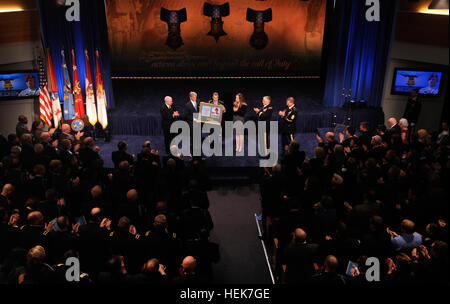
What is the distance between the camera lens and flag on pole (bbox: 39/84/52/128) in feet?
30.7

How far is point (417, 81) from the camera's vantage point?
10516 mm

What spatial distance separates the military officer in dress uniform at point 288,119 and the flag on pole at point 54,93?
17.8ft

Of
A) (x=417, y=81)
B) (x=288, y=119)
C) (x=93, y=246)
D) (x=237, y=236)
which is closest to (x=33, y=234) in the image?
(x=93, y=246)

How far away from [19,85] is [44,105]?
0.85 metres

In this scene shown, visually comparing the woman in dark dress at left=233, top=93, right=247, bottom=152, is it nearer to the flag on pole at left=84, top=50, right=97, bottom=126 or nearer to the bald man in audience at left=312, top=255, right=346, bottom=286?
the flag on pole at left=84, top=50, right=97, bottom=126

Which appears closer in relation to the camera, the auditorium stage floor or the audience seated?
the audience seated

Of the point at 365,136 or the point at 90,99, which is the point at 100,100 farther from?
the point at 365,136

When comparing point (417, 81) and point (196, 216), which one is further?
point (417, 81)

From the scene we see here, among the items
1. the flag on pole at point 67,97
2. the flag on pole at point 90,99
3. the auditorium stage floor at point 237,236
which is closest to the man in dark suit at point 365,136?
the auditorium stage floor at point 237,236

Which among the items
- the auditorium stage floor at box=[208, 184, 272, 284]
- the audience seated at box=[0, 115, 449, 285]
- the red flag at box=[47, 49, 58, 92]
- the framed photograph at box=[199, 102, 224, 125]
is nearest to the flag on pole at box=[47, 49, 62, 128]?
the red flag at box=[47, 49, 58, 92]

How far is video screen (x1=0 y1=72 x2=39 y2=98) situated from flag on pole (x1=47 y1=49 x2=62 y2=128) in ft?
1.12

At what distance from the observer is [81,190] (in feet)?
20.0

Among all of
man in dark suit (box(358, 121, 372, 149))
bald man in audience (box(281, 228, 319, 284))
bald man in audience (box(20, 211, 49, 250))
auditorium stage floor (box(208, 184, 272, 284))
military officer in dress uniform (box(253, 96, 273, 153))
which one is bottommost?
auditorium stage floor (box(208, 184, 272, 284))

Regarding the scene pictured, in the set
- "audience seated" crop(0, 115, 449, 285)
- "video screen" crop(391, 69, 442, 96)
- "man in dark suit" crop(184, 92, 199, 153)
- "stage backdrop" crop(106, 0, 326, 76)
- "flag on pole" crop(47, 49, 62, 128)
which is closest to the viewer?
"audience seated" crop(0, 115, 449, 285)
